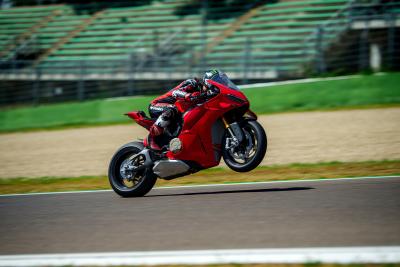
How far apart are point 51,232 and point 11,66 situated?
18625mm

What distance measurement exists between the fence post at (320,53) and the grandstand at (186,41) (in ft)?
0.11

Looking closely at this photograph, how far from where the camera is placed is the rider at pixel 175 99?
292 inches

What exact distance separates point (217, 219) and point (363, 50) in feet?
42.1

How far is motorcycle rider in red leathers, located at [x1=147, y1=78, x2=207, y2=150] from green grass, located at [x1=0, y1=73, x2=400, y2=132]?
28.5 feet

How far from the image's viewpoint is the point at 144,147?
7.82 meters

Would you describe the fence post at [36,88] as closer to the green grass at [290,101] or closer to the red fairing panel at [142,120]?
the green grass at [290,101]

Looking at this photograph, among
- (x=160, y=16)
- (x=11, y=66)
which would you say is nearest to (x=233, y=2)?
(x=160, y=16)

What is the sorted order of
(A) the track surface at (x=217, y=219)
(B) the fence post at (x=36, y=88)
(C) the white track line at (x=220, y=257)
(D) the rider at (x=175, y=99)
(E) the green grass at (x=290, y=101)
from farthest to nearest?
(B) the fence post at (x=36, y=88) → (E) the green grass at (x=290, y=101) → (D) the rider at (x=175, y=99) → (A) the track surface at (x=217, y=219) → (C) the white track line at (x=220, y=257)

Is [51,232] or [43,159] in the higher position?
[51,232]

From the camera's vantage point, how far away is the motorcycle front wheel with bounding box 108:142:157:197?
7.81 m

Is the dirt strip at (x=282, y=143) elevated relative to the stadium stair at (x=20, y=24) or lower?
lower

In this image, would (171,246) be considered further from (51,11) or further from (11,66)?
(51,11)

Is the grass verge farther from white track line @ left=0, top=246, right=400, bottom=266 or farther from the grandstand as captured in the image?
the grandstand

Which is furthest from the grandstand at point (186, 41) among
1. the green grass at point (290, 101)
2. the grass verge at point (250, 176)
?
the grass verge at point (250, 176)
